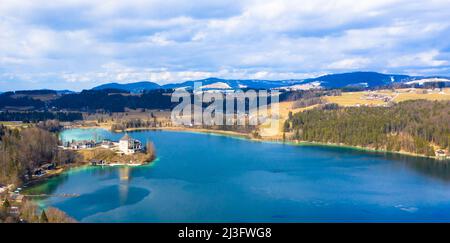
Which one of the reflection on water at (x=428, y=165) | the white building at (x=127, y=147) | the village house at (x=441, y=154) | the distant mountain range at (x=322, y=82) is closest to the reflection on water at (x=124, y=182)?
the white building at (x=127, y=147)

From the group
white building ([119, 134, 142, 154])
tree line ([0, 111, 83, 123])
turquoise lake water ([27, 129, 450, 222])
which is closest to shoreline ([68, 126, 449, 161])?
turquoise lake water ([27, 129, 450, 222])

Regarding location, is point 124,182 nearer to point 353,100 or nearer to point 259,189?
point 259,189

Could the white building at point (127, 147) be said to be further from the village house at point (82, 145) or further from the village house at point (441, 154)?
the village house at point (441, 154)

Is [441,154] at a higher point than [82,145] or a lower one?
lower

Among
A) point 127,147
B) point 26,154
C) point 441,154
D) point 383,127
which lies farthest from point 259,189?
point 383,127

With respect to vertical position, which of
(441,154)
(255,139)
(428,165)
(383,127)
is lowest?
(428,165)

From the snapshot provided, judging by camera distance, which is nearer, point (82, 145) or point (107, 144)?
point (82, 145)
